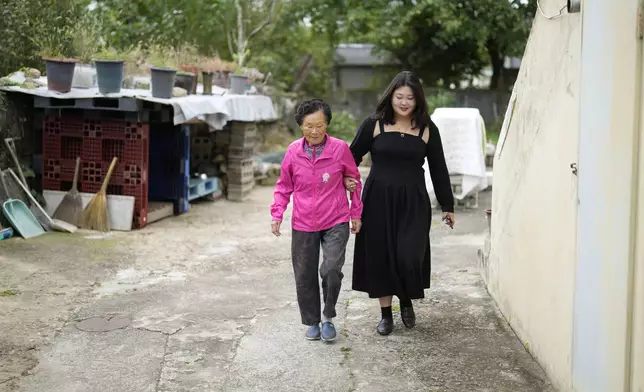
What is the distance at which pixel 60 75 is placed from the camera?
27.5ft

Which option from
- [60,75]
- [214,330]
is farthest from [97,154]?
[214,330]

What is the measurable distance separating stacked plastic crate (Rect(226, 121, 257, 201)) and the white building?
6909 mm

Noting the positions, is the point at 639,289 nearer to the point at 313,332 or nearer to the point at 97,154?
the point at 313,332

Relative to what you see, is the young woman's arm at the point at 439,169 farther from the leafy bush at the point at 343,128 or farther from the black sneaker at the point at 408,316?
the leafy bush at the point at 343,128

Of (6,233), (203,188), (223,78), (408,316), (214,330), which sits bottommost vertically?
(214,330)

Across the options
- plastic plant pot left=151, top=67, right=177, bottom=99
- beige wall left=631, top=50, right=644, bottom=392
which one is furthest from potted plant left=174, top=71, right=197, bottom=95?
beige wall left=631, top=50, right=644, bottom=392

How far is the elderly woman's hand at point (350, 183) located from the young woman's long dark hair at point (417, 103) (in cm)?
42

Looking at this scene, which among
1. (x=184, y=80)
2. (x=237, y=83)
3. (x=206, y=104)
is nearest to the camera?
(x=206, y=104)

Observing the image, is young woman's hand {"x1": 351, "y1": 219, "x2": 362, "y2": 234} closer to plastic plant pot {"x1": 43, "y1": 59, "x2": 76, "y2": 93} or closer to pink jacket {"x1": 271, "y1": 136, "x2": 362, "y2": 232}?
pink jacket {"x1": 271, "y1": 136, "x2": 362, "y2": 232}

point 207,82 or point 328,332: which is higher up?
point 207,82

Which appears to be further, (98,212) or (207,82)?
(207,82)

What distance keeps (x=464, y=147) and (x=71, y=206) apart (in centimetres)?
477

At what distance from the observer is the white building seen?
3115 millimetres

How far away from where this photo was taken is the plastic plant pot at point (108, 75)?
326 inches
